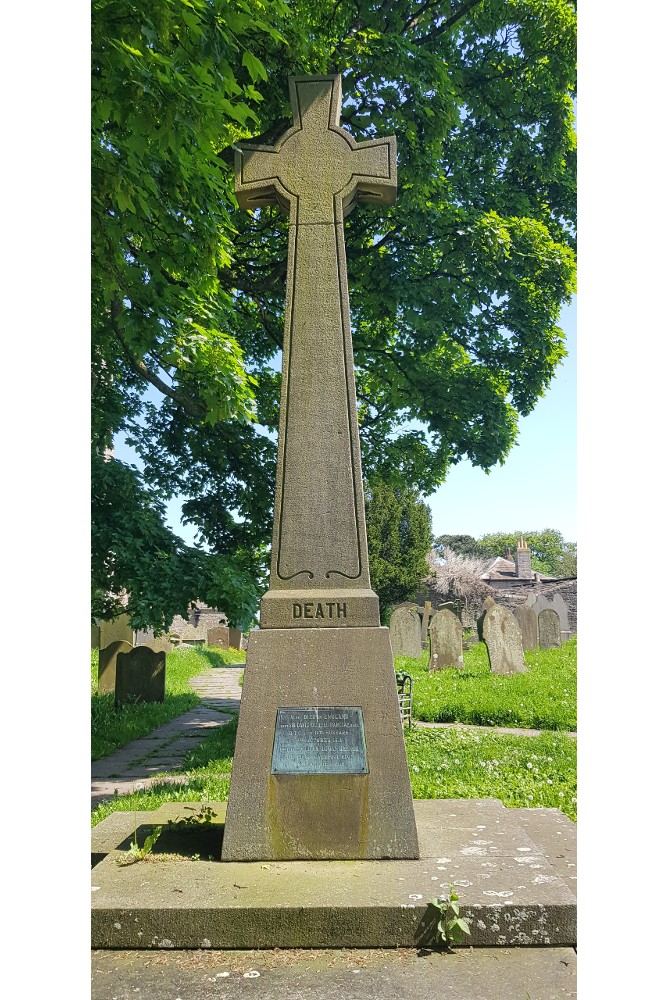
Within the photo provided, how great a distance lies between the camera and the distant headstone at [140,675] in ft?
42.4

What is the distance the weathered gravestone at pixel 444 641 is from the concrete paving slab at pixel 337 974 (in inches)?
491

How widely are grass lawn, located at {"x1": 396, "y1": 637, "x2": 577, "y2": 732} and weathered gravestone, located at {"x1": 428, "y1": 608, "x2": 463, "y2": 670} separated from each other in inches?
10.0

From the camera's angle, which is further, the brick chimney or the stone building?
the brick chimney

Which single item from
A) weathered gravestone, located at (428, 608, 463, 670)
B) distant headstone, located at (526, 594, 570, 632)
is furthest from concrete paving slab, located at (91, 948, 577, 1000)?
distant headstone, located at (526, 594, 570, 632)

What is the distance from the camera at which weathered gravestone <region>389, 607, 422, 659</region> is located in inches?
691

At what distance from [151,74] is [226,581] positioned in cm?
507

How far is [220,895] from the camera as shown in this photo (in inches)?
132

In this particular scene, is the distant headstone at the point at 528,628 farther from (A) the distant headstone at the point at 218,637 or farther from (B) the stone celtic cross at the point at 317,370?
(B) the stone celtic cross at the point at 317,370

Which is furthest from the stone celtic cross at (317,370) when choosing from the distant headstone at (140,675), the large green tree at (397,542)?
the large green tree at (397,542)

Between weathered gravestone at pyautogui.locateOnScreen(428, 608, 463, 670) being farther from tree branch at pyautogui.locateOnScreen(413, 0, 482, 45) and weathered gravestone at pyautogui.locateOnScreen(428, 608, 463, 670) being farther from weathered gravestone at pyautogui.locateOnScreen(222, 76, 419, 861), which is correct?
weathered gravestone at pyautogui.locateOnScreen(222, 76, 419, 861)

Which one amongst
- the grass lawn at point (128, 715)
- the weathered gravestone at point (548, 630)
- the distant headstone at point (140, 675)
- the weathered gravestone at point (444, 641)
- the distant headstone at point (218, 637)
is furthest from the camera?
the distant headstone at point (218, 637)

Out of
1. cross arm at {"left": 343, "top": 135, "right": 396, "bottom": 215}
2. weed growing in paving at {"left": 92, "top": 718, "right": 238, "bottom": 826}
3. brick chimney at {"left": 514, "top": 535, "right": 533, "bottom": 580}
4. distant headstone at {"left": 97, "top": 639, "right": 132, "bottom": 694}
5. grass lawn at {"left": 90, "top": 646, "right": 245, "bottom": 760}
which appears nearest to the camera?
cross arm at {"left": 343, "top": 135, "right": 396, "bottom": 215}

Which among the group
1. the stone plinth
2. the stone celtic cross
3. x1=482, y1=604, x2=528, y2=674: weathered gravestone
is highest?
the stone celtic cross

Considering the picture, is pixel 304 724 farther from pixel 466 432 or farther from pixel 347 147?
pixel 466 432
